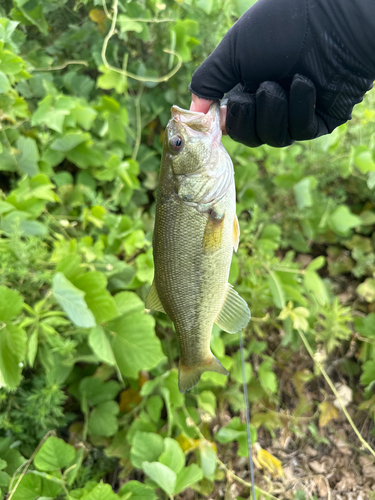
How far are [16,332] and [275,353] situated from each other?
193 cm

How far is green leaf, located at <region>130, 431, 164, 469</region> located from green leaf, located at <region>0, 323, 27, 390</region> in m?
0.66

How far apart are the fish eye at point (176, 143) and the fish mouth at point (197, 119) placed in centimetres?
5

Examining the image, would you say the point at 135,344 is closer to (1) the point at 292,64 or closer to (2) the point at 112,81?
(1) the point at 292,64

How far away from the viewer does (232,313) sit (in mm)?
1341

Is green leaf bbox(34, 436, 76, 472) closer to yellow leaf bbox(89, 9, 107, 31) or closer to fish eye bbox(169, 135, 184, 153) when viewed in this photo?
fish eye bbox(169, 135, 184, 153)

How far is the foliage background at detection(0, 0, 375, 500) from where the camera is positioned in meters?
A: 1.49

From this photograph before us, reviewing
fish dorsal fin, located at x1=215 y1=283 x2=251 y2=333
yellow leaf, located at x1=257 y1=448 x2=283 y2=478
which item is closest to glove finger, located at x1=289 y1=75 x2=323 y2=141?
fish dorsal fin, located at x1=215 y1=283 x2=251 y2=333

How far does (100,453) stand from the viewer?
1.85 meters

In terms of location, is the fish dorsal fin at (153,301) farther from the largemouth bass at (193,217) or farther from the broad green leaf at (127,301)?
the broad green leaf at (127,301)

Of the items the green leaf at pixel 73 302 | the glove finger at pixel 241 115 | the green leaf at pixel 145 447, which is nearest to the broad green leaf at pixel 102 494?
the green leaf at pixel 145 447

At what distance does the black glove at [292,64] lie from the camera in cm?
109

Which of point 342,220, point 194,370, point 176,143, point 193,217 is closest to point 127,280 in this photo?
point 194,370

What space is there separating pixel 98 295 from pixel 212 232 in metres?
0.59

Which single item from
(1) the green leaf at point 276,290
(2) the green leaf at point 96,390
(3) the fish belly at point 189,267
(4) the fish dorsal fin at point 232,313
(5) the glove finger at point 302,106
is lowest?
(2) the green leaf at point 96,390
